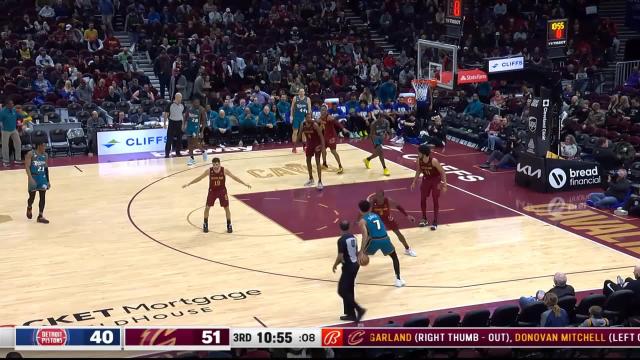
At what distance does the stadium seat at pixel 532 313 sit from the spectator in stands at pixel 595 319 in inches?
Result: 30.6

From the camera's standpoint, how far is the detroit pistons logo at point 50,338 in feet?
43.3

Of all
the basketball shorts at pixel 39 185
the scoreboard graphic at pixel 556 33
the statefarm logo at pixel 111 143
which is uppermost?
the scoreboard graphic at pixel 556 33

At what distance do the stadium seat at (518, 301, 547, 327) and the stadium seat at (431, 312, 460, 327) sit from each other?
1206 millimetres

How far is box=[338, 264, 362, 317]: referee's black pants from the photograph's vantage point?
15867 millimetres

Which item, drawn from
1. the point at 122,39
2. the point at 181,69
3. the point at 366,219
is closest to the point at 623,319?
the point at 366,219

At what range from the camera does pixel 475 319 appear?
1447cm

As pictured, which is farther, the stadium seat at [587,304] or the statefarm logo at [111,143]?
the statefarm logo at [111,143]

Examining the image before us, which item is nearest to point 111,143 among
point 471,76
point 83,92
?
point 83,92

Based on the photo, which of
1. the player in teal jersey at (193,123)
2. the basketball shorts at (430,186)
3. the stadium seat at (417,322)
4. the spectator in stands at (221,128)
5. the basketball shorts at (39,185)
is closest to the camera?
the stadium seat at (417,322)

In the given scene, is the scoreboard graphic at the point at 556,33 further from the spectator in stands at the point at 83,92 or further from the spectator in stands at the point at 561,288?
the spectator in stands at the point at 83,92

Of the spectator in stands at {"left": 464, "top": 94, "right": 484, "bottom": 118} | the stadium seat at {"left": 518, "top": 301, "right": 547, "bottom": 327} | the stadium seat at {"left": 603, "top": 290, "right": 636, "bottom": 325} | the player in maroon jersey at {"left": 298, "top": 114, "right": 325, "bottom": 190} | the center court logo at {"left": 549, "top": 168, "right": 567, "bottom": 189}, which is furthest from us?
the spectator in stands at {"left": 464, "top": 94, "right": 484, "bottom": 118}

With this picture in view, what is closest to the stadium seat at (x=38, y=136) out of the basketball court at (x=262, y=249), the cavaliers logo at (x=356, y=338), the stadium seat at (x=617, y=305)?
the basketball court at (x=262, y=249)

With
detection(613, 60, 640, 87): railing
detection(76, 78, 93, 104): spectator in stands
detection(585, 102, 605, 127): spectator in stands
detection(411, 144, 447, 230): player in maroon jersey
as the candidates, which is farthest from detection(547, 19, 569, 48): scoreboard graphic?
detection(76, 78, 93, 104): spectator in stands

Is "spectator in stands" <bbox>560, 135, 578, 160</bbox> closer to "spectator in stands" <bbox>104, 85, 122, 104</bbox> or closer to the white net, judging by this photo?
the white net
